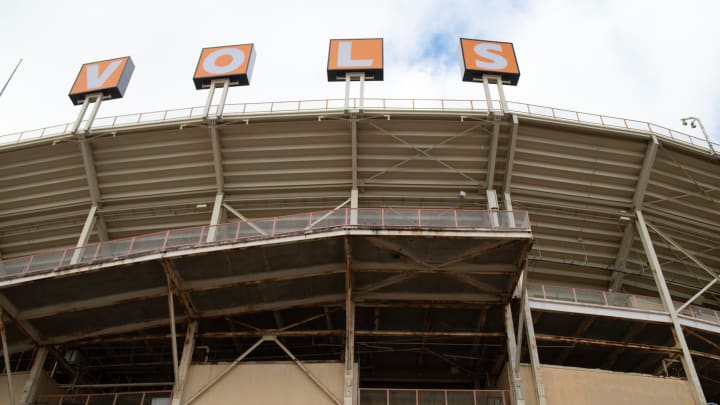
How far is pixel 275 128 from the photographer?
26844mm

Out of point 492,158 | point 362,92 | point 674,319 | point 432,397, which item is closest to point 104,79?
point 362,92

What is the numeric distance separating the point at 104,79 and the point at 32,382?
15646 mm

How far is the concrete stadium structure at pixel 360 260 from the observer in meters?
21.3

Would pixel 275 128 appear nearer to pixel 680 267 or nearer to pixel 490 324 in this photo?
pixel 490 324

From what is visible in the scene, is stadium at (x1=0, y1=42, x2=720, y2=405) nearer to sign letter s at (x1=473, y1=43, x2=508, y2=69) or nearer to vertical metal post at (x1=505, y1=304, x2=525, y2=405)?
vertical metal post at (x1=505, y1=304, x2=525, y2=405)

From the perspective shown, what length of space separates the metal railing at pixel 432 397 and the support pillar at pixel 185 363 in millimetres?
6600

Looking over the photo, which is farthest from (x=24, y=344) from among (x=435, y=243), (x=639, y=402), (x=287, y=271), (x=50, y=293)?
(x=639, y=402)

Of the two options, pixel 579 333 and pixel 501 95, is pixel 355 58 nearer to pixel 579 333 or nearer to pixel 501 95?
pixel 501 95

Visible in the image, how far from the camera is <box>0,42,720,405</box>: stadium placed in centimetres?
2125

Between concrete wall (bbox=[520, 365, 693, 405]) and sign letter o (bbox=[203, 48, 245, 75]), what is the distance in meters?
20.0

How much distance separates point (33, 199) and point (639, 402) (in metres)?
28.6

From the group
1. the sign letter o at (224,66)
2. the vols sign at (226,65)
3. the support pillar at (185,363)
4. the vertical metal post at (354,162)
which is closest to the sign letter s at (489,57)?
the vertical metal post at (354,162)

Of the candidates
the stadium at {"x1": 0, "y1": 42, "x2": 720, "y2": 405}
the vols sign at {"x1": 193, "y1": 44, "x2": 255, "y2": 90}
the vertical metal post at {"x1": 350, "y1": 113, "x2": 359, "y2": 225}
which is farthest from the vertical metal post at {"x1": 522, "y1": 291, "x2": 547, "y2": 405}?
the vols sign at {"x1": 193, "y1": 44, "x2": 255, "y2": 90}

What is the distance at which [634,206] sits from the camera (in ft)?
90.4
